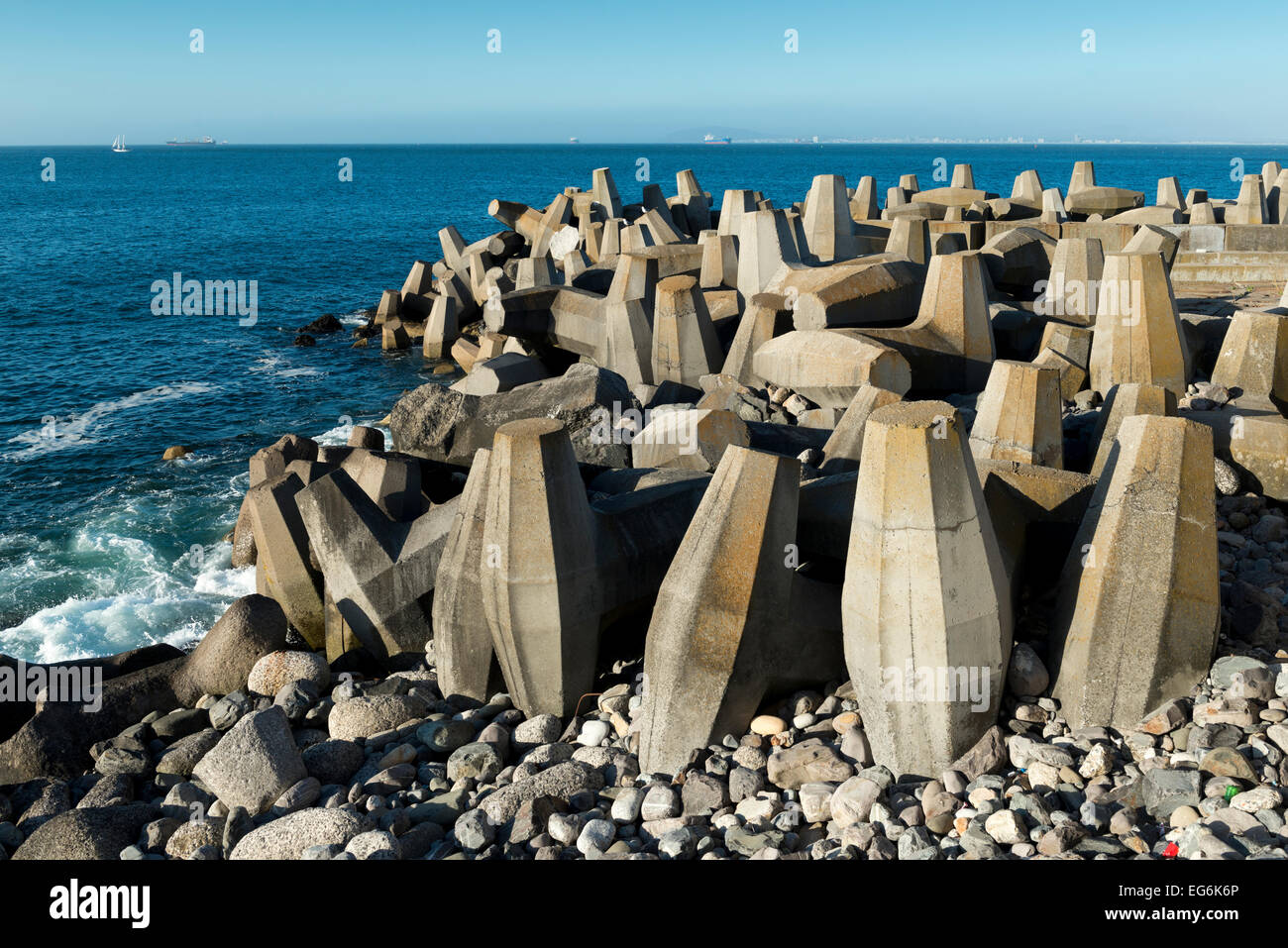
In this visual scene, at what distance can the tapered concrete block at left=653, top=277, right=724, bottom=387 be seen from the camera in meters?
10.7

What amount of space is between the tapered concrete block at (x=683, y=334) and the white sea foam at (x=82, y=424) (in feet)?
31.6

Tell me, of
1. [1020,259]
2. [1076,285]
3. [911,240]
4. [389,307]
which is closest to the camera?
[1076,285]

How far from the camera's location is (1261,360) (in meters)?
8.70

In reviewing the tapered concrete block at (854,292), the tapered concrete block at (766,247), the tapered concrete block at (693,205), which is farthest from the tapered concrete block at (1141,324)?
the tapered concrete block at (693,205)

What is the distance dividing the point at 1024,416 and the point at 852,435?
1147 mm

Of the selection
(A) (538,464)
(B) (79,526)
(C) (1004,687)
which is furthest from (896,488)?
(B) (79,526)

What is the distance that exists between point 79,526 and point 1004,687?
429 inches

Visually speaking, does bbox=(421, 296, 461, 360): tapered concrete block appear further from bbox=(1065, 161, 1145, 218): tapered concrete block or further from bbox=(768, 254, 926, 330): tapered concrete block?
bbox=(1065, 161, 1145, 218): tapered concrete block

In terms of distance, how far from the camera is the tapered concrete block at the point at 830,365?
8797 mm

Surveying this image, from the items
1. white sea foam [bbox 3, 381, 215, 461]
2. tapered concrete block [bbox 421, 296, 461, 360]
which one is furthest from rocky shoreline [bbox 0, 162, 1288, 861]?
tapered concrete block [bbox 421, 296, 461, 360]

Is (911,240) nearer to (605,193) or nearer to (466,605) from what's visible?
(466,605)

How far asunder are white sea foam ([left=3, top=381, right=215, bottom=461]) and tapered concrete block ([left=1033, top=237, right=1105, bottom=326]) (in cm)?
1358

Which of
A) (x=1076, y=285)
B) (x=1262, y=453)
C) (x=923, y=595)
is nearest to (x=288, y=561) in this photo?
(x=923, y=595)
